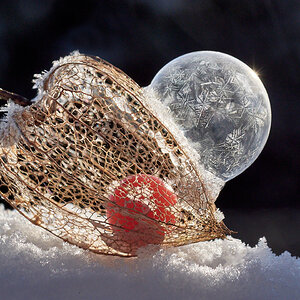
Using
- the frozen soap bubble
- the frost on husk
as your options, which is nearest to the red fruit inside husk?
the frost on husk

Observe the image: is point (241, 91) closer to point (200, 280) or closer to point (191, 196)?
point (191, 196)

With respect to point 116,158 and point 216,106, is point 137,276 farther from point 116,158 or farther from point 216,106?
point 216,106

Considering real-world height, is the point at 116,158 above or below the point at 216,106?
below

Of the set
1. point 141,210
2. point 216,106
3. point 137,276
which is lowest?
point 137,276

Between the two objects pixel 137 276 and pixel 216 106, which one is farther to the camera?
pixel 216 106

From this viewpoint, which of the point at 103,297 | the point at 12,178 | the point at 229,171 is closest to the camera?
the point at 103,297

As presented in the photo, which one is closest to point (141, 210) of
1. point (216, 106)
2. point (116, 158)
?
point (116, 158)

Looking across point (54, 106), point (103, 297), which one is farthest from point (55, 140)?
point (103, 297)
